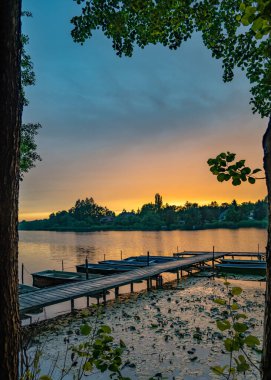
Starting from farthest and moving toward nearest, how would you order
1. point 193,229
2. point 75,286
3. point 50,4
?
point 193,229
point 75,286
point 50,4

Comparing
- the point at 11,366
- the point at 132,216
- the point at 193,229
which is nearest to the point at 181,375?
the point at 11,366

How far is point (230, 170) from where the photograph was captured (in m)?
1.78

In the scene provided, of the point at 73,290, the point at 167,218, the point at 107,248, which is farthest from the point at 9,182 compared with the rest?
the point at 167,218

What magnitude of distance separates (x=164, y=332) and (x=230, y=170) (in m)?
9.97

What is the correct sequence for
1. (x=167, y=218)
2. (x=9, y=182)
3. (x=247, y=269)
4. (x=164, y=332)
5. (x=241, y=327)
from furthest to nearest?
(x=167, y=218) → (x=247, y=269) → (x=164, y=332) → (x=9, y=182) → (x=241, y=327)

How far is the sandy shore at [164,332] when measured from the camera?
774 centimetres

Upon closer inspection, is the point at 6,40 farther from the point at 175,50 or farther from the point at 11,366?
the point at 175,50

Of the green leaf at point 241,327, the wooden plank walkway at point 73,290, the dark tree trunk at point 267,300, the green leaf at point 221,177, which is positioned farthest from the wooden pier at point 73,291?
the green leaf at point 221,177

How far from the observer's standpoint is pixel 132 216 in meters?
158

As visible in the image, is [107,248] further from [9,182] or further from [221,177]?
[221,177]

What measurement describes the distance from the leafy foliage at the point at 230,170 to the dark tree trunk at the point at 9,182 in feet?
4.65

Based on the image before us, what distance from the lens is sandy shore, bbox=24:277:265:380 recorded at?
774 cm

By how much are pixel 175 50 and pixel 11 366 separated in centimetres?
408

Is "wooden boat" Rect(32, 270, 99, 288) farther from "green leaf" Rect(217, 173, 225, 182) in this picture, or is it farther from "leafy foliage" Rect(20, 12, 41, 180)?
"green leaf" Rect(217, 173, 225, 182)
